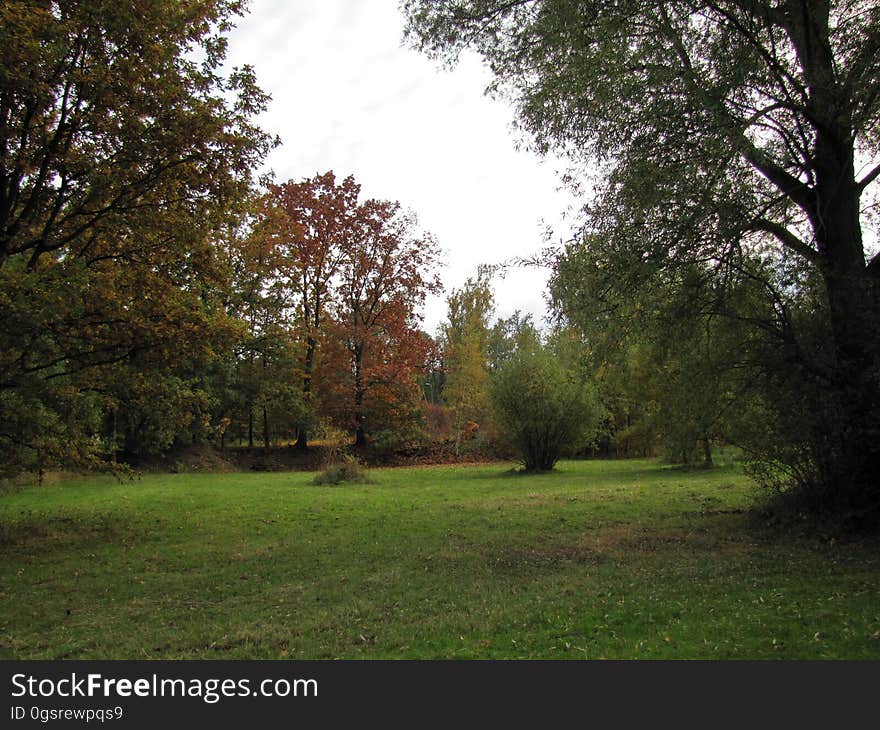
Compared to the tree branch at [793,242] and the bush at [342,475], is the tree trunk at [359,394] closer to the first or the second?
the bush at [342,475]

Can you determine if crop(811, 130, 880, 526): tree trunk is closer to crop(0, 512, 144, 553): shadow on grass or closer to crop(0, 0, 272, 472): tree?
crop(0, 0, 272, 472): tree

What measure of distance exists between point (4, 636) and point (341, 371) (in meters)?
28.3

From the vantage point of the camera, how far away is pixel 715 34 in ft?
30.4

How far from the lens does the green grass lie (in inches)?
210

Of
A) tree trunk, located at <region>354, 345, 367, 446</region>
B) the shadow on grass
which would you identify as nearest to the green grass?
the shadow on grass

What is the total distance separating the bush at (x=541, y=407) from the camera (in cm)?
2453

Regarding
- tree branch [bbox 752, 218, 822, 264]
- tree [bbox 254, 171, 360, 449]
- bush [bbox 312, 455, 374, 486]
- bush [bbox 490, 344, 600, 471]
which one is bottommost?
bush [bbox 312, 455, 374, 486]

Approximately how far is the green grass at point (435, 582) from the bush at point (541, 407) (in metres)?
9.41

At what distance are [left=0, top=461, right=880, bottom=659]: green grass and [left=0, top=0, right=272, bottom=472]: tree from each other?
334 cm

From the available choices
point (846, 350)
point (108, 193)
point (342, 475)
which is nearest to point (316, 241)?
point (342, 475)

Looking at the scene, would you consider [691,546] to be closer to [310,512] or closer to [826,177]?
[826,177]

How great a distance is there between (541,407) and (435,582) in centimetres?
1734

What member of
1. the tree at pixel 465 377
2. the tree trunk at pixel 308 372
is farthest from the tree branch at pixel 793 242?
the tree trunk at pixel 308 372
